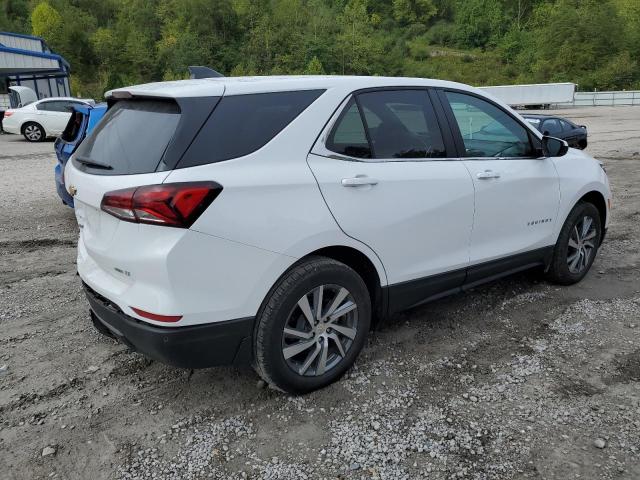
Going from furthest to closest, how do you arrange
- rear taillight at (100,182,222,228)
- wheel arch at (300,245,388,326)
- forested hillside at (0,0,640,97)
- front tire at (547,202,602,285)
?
forested hillside at (0,0,640,97), front tire at (547,202,602,285), wheel arch at (300,245,388,326), rear taillight at (100,182,222,228)

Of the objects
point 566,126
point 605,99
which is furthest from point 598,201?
point 605,99

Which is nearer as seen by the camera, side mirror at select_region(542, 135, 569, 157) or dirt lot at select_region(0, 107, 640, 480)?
dirt lot at select_region(0, 107, 640, 480)

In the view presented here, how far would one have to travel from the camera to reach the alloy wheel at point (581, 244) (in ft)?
15.2

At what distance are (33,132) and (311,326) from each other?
18.3 metres

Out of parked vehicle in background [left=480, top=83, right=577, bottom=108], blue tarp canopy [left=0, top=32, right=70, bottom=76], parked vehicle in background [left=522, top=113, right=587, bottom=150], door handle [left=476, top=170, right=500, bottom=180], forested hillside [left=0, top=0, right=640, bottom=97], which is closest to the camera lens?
door handle [left=476, top=170, right=500, bottom=180]

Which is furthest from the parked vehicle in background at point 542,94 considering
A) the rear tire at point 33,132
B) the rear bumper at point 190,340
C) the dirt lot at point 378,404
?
the rear bumper at point 190,340

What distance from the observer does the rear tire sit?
709 inches

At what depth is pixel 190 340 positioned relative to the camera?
8.54 feet

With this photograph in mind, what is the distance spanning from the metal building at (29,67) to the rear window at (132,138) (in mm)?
26920

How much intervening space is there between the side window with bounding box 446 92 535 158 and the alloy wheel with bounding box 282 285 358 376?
1.42 meters

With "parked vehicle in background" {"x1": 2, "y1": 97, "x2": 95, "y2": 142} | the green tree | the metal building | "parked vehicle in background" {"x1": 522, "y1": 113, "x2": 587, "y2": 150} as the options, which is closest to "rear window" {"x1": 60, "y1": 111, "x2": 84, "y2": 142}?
"parked vehicle in background" {"x1": 522, "y1": 113, "x2": 587, "y2": 150}

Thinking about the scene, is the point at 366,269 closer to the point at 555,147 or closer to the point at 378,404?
the point at 378,404

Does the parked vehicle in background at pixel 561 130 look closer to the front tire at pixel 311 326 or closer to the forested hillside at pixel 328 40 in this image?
the front tire at pixel 311 326

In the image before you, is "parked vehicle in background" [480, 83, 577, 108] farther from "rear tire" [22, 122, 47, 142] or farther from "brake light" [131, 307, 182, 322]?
"brake light" [131, 307, 182, 322]
